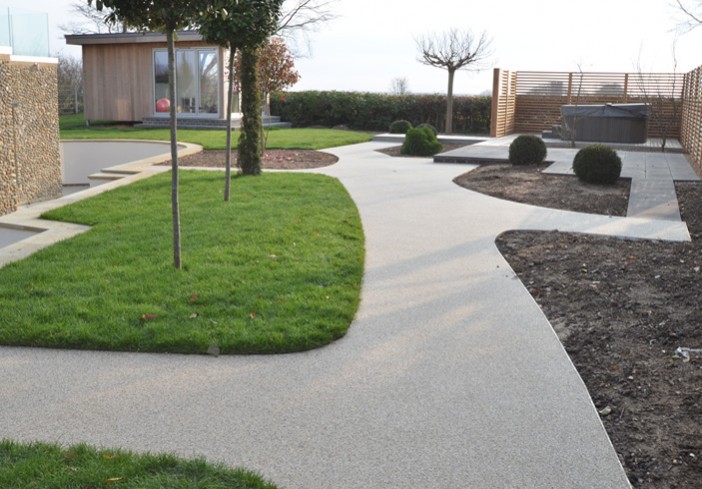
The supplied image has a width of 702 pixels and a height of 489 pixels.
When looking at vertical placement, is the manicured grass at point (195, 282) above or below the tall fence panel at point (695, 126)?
below

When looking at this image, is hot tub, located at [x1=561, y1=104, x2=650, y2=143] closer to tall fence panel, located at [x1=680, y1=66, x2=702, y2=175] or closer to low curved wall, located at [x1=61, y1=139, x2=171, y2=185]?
tall fence panel, located at [x1=680, y1=66, x2=702, y2=175]

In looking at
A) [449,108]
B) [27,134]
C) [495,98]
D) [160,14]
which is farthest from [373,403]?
[449,108]

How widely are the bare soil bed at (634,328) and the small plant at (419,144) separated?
9604mm

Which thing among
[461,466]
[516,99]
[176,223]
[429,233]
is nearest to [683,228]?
[429,233]

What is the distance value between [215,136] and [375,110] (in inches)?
367

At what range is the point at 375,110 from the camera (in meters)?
30.3

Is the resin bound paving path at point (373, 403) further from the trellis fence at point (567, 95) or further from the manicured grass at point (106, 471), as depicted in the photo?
the trellis fence at point (567, 95)

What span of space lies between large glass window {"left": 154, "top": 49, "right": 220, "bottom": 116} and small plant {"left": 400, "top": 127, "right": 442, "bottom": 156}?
10.1m

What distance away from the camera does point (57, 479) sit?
331 centimetres

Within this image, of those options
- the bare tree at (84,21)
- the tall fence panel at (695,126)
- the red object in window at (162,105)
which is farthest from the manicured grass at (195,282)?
the bare tree at (84,21)

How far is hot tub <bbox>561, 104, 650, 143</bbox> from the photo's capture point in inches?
880

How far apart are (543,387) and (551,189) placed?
338 inches

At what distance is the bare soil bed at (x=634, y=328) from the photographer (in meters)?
3.97

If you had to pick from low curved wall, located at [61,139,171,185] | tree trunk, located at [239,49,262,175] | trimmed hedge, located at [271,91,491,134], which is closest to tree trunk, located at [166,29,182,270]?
tree trunk, located at [239,49,262,175]
